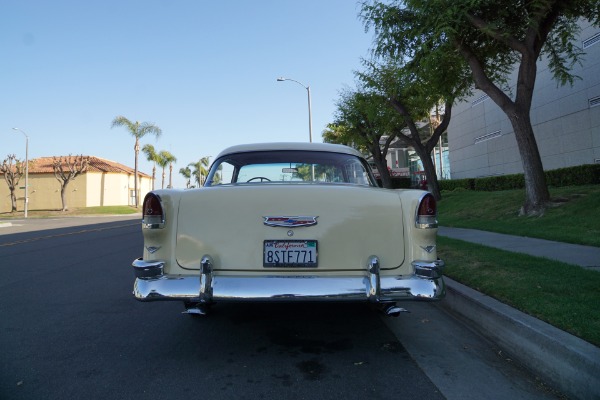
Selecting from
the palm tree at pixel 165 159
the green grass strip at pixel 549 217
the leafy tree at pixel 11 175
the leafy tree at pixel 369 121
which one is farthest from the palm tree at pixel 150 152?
the green grass strip at pixel 549 217

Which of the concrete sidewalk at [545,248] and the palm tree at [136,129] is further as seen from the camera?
the palm tree at [136,129]

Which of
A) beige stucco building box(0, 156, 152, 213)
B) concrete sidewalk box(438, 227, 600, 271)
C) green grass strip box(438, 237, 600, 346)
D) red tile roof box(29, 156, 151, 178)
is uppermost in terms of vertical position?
red tile roof box(29, 156, 151, 178)

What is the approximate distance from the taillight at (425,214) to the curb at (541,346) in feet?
3.66

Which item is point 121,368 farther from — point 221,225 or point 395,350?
point 395,350

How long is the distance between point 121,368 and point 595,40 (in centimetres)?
2096

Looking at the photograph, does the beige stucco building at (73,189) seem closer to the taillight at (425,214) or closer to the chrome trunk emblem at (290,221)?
the chrome trunk emblem at (290,221)

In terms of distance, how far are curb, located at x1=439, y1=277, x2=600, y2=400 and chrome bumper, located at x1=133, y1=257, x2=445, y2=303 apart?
0.79 metres

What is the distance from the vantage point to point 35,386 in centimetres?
288

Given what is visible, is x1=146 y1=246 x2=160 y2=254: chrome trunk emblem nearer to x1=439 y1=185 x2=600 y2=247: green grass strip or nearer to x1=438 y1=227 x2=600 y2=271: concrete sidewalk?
x1=438 y1=227 x2=600 y2=271: concrete sidewalk

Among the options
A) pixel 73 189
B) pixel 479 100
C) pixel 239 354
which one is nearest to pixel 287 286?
pixel 239 354

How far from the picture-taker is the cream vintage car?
10.2 ft

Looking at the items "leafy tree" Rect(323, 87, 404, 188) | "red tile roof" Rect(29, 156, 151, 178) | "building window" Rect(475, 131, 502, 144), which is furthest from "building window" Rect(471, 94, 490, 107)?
"red tile roof" Rect(29, 156, 151, 178)

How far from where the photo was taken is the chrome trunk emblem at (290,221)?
320cm

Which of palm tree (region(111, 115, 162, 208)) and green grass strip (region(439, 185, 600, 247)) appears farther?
palm tree (region(111, 115, 162, 208))
